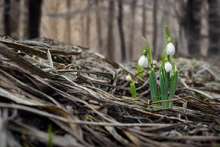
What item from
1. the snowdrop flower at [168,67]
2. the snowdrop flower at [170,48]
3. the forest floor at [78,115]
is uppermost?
the snowdrop flower at [170,48]

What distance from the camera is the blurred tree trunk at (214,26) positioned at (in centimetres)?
1015

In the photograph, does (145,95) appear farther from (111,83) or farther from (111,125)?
(111,125)

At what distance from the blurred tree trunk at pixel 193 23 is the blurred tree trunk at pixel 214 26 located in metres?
0.51

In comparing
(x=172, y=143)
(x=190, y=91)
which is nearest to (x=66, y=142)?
(x=172, y=143)

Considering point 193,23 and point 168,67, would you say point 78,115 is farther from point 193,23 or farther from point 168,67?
point 193,23

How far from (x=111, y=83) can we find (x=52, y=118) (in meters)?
0.89

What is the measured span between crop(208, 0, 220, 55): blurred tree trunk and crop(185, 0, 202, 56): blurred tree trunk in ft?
1.67

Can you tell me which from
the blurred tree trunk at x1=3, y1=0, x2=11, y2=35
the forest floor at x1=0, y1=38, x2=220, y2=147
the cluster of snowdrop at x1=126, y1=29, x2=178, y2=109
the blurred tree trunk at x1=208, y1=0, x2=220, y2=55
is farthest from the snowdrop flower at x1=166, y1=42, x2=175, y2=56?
the blurred tree trunk at x1=208, y1=0, x2=220, y2=55

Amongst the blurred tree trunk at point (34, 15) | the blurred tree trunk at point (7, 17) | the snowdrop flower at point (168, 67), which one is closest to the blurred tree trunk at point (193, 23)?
the blurred tree trunk at point (34, 15)

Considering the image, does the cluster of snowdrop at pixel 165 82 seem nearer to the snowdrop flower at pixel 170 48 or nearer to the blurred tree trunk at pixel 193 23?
the snowdrop flower at pixel 170 48

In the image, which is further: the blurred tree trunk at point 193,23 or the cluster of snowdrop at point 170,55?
the blurred tree trunk at point 193,23

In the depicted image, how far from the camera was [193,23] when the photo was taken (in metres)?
9.91

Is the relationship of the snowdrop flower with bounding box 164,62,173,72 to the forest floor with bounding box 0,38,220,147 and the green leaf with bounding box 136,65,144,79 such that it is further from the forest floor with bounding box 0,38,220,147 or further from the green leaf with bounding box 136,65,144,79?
the green leaf with bounding box 136,65,144,79

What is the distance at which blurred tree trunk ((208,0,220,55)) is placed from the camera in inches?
400
